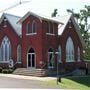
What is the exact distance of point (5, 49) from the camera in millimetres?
46531

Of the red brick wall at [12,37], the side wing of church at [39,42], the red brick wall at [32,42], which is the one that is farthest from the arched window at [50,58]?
the red brick wall at [12,37]

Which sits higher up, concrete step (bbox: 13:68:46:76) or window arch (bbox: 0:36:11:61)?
window arch (bbox: 0:36:11:61)

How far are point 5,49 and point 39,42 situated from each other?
6.72 meters

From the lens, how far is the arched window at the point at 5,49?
46203mm

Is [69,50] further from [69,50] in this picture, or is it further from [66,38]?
[66,38]

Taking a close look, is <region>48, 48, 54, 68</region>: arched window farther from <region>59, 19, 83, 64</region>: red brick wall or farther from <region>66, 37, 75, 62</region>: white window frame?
<region>66, 37, 75, 62</region>: white window frame

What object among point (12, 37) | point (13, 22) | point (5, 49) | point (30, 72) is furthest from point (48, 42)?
point (5, 49)

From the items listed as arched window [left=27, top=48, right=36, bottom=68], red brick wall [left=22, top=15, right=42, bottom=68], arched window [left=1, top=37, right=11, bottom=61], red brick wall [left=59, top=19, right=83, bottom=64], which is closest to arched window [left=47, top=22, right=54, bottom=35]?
red brick wall [left=22, top=15, right=42, bottom=68]

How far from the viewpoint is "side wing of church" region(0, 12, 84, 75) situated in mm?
41906

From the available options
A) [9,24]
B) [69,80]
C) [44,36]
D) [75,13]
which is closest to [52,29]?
[44,36]

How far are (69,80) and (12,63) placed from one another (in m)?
10.8

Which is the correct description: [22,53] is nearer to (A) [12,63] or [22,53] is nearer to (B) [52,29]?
(A) [12,63]

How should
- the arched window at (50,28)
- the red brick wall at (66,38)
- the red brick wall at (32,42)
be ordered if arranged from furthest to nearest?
the red brick wall at (66,38)
the arched window at (50,28)
the red brick wall at (32,42)

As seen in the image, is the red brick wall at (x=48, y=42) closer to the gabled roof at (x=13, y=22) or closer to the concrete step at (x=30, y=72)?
the concrete step at (x=30, y=72)
